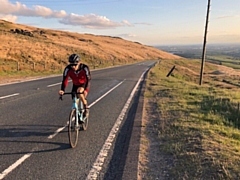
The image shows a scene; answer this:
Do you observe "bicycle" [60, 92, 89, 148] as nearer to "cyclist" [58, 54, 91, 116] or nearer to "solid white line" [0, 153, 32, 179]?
"cyclist" [58, 54, 91, 116]

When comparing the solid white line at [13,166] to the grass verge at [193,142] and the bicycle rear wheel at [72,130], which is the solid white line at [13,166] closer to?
the bicycle rear wheel at [72,130]

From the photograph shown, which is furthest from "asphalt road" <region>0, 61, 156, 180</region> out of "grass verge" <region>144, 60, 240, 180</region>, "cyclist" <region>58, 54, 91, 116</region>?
"cyclist" <region>58, 54, 91, 116</region>

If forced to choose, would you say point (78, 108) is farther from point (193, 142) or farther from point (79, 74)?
point (193, 142)

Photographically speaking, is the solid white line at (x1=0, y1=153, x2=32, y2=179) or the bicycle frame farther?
the bicycle frame

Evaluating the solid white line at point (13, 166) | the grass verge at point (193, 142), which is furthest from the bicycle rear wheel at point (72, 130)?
the grass verge at point (193, 142)

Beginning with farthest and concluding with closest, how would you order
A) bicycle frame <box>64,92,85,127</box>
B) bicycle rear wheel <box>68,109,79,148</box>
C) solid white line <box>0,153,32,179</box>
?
1. bicycle frame <box>64,92,85,127</box>
2. bicycle rear wheel <box>68,109,79,148</box>
3. solid white line <box>0,153,32,179</box>

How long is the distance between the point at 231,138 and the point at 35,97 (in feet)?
26.0

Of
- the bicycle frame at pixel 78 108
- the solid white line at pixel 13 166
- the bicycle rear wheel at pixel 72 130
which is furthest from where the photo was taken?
the bicycle frame at pixel 78 108

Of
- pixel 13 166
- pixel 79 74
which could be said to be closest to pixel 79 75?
pixel 79 74

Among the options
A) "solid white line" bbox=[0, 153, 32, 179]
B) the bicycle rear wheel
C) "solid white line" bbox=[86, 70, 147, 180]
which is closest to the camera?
"solid white line" bbox=[0, 153, 32, 179]

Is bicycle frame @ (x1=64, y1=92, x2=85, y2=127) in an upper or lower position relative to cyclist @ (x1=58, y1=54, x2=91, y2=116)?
lower

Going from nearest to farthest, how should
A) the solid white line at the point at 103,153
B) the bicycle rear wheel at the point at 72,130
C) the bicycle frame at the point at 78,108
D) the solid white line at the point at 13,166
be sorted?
the solid white line at the point at 13,166
the solid white line at the point at 103,153
the bicycle rear wheel at the point at 72,130
the bicycle frame at the point at 78,108

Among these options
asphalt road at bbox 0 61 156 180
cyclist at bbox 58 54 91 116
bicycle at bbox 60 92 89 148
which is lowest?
asphalt road at bbox 0 61 156 180

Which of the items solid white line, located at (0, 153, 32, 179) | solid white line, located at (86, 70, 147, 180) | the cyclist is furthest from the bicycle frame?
solid white line, located at (0, 153, 32, 179)
